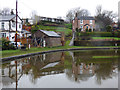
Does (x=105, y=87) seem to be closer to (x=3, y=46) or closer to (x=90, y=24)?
(x=3, y=46)

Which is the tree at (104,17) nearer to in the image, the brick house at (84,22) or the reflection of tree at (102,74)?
the brick house at (84,22)

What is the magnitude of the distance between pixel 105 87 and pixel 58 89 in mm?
1754

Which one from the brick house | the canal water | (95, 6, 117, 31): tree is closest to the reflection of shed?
the canal water

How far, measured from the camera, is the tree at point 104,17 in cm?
6988

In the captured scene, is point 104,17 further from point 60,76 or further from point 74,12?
point 60,76

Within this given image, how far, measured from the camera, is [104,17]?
71812mm

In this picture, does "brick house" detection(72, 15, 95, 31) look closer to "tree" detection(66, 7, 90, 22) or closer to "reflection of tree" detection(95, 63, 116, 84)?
"tree" detection(66, 7, 90, 22)

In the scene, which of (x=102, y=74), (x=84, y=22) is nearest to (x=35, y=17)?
(x=84, y=22)

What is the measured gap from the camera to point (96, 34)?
177 feet

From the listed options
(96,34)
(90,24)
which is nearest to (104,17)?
(90,24)

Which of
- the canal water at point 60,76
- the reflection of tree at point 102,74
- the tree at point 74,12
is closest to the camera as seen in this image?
the canal water at point 60,76

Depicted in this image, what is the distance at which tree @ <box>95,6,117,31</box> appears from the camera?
69.9 m

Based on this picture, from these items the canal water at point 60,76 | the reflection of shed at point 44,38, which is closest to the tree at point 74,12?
the reflection of shed at point 44,38

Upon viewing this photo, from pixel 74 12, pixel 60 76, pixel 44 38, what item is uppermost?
pixel 74 12
